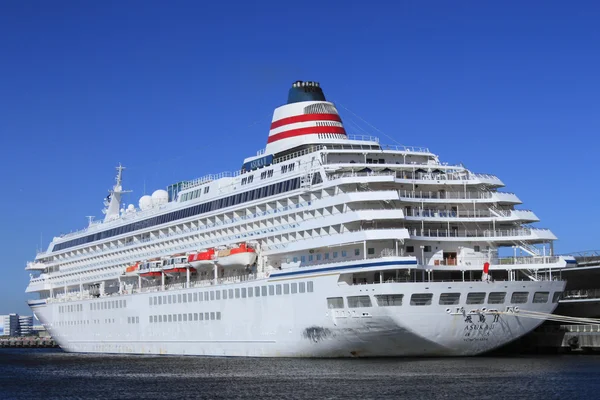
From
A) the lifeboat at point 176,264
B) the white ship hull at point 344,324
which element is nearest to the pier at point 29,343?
the lifeboat at point 176,264

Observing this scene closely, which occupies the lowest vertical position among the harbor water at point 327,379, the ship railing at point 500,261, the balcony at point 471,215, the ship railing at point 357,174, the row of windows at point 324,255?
the harbor water at point 327,379

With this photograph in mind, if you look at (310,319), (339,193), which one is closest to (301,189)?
(339,193)

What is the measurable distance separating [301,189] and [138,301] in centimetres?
2201

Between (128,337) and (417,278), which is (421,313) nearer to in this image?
(417,278)

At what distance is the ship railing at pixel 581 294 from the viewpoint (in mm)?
64875

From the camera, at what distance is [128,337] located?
74000 mm

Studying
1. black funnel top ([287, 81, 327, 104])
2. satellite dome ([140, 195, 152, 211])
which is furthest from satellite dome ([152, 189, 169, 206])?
black funnel top ([287, 81, 327, 104])

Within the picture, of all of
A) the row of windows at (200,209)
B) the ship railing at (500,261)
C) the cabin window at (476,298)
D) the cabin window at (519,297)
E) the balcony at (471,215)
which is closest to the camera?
the cabin window at (476,298)

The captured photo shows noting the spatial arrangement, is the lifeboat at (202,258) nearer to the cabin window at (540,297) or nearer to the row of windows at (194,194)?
the row of windows at (194,194)

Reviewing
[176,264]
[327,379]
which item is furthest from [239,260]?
[327,379]

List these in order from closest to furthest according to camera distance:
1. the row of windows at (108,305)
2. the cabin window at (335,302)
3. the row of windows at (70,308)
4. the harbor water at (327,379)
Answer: the harbor water at (327,379)
the cabin window at (335,302)
the row of windows at (108,305)
the row of windows at (70,308)

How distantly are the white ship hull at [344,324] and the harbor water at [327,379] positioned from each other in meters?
0.90

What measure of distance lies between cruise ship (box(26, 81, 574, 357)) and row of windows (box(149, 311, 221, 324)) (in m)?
0.14

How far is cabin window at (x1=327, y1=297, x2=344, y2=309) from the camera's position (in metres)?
51.7
